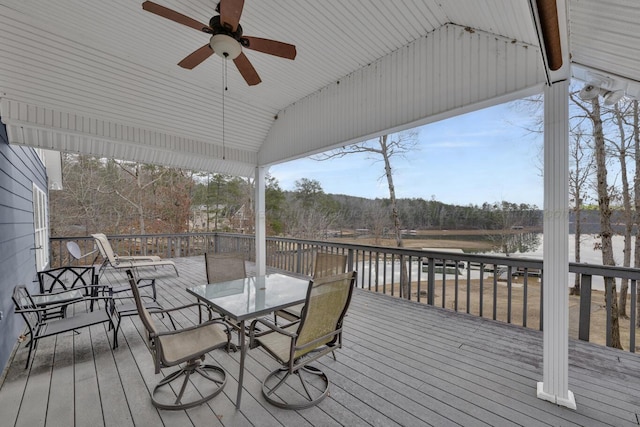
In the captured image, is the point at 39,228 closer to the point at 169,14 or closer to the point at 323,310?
the point at 169,14

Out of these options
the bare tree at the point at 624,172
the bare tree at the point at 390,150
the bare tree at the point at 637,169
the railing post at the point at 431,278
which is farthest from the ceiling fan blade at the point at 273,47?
the bare tree at the point at 637,169

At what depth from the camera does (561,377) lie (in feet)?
7.01

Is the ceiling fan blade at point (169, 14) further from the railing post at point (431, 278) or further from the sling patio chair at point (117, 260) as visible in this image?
the sling patio chair at point (117, 260)

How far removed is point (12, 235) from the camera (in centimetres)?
326

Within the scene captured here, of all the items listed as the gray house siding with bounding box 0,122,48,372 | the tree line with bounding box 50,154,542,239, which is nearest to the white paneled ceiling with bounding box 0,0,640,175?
the gray house siding with bounding box 0,122,48,372

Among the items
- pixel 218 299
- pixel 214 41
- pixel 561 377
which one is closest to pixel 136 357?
pixel 218 299

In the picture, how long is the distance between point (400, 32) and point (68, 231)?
15.0 metres

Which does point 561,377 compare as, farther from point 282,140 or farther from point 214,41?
point 282,140

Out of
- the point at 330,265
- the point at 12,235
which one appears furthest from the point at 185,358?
the point at 12,235

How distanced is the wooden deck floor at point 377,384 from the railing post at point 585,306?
19 centimetres

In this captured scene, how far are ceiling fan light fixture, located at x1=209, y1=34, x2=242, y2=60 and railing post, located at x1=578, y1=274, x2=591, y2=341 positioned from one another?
4.53 meters

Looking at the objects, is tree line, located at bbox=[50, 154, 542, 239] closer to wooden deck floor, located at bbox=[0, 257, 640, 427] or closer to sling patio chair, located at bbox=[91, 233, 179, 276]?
wooden deck floor, located at bbox=[0, 257, 640, 427]

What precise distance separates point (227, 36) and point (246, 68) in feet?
1.55

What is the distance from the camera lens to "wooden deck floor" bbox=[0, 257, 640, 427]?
6.36 feet
